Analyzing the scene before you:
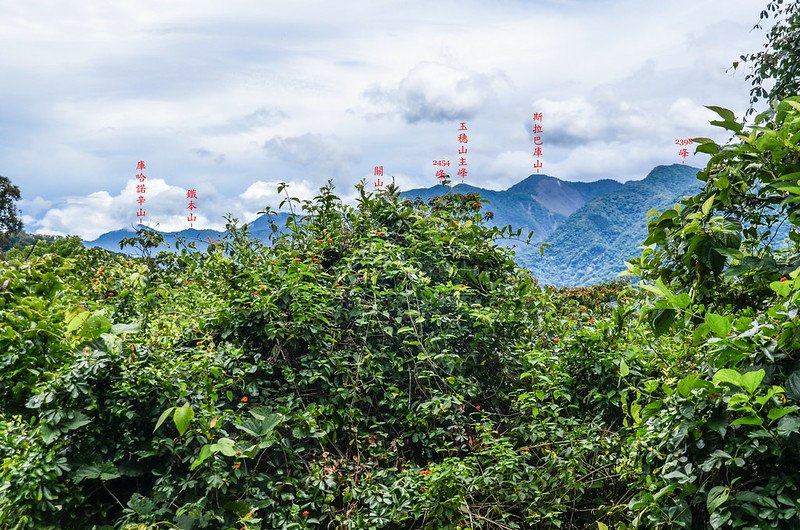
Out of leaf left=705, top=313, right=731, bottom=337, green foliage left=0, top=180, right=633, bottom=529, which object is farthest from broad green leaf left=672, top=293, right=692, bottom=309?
green foliage left=0, top=180, right=633, bottom=529

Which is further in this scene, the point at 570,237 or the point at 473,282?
the point at 570,237

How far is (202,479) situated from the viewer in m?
2.81

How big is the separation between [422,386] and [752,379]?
224cm

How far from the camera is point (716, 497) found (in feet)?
5.93

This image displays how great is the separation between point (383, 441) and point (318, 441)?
1.28ft

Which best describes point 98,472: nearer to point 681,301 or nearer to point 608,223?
point 681,301

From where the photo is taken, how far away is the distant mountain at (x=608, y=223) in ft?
41.5

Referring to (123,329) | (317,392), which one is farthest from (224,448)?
(317,392)

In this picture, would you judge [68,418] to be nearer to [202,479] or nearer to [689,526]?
[202,479]

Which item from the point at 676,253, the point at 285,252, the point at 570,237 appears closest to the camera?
the point at 676,253

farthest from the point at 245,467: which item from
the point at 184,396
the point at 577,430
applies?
the point at 577,430

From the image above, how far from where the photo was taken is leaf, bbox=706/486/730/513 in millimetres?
1761

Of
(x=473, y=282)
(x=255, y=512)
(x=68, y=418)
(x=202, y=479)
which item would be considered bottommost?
(x=255, y=512)

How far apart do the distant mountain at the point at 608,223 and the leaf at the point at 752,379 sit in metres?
10.0
